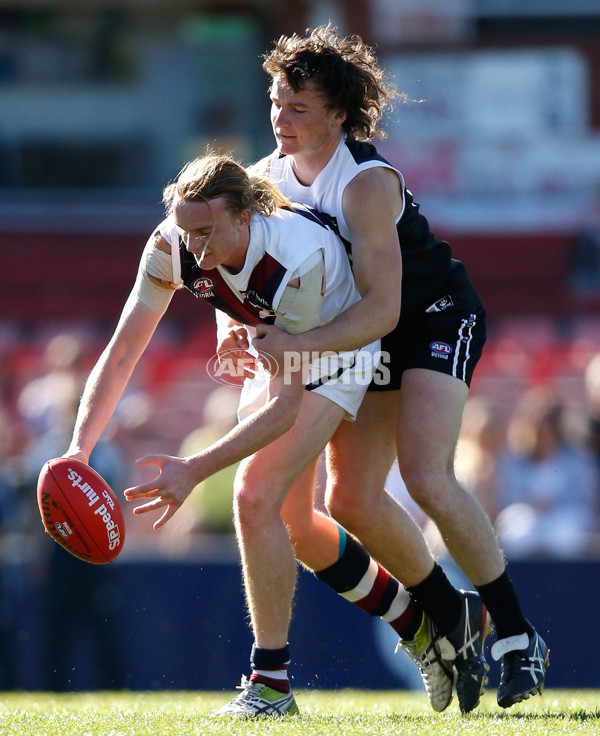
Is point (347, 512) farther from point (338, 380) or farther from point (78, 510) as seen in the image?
point (78, 510)

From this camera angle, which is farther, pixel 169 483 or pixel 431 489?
pixel 431 489

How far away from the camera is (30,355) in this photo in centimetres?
1145

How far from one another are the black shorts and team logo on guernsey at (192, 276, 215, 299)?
0.82 metres

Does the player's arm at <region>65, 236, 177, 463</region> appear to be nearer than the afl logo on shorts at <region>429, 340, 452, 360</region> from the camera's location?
Yes

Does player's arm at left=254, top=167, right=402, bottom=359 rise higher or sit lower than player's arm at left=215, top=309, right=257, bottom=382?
higher

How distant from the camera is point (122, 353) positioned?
3904mm

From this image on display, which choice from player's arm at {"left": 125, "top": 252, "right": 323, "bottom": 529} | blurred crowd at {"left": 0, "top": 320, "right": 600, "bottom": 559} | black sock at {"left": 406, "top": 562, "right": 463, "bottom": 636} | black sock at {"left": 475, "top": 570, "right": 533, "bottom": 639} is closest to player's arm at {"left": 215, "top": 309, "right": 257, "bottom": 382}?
player's arm at {"left": 125, "top": 252, "right": 323, "bottom": 529}

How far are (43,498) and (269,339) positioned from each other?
852mm

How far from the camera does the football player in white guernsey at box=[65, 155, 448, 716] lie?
140 inches

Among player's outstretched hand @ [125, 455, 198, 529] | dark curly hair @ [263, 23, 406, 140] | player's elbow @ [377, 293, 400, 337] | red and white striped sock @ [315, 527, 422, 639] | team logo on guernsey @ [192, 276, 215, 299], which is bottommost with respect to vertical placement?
red and white striped sock @ [315, 527, 422, 639]

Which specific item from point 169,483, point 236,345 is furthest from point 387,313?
point 169,483

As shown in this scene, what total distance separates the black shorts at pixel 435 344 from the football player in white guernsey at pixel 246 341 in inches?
7.2

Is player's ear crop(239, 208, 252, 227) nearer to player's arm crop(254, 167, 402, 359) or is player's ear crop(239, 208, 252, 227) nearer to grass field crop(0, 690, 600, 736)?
player's arm crop(254, 167, 402, 359)

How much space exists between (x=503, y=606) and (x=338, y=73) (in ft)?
6.44
